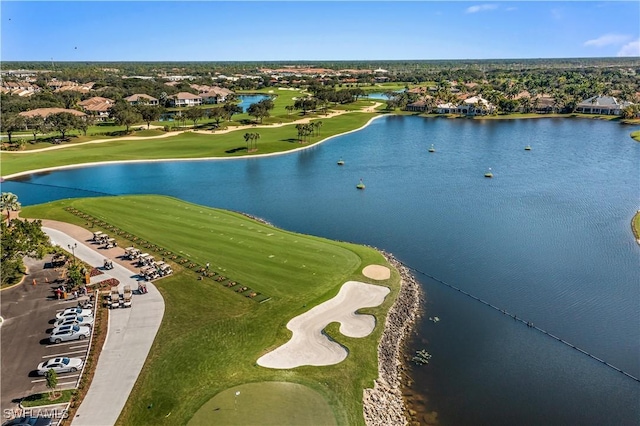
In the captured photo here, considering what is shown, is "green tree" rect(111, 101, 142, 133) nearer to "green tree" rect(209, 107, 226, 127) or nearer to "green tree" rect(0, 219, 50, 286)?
"green tree" rect(209, 107, 226, 127)

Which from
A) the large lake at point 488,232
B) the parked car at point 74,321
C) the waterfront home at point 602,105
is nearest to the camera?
the large lake at point 488,232

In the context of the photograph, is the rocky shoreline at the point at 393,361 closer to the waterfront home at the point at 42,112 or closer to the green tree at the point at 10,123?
the green tree at the point at 10,123

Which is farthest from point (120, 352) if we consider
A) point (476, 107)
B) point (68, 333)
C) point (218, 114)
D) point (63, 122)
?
point (476, 107)

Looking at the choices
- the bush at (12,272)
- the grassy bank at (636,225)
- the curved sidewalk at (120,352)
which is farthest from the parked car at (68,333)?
the grassy bank at (636,225)

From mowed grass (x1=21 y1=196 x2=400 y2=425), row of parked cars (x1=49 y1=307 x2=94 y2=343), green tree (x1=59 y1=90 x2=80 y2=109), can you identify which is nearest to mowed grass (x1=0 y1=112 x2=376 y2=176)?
mowed grass (x1=21 y1=196 x2=400 y2=425)

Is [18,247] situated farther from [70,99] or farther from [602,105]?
[602,105]

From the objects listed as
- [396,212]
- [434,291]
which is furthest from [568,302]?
[396,212]
